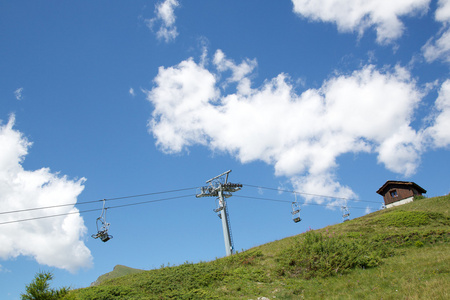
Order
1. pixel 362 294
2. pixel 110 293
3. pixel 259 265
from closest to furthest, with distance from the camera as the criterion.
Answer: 1. pixel 362 294
2. pixel 110 293
3. pixel 259 265

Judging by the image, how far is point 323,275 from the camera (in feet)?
65.7

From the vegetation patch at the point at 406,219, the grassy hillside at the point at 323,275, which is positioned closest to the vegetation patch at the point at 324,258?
the grassy hillside at the point at 323,275

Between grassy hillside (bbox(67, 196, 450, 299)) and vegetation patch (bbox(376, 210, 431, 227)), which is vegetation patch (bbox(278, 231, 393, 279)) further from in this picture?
vegetation patch (bbox(376, 210, 431, 227))

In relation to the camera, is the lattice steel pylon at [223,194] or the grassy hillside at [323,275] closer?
the grassy hillside at [323,275]

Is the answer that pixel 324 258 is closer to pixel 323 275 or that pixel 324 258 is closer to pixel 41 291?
pixel 323 275

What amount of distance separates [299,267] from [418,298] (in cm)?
889

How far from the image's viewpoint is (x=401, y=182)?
60.7 metres

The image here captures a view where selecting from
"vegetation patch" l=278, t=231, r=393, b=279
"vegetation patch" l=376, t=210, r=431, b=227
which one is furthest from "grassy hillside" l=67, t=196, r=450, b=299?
"vegetation patch" l=376, t=210, r=431, b=227

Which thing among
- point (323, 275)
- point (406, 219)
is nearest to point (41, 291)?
point (323, 275)

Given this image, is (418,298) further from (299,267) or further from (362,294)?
(299,267)

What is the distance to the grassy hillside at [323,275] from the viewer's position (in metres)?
16.3

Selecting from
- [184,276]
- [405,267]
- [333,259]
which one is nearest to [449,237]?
[405,267]

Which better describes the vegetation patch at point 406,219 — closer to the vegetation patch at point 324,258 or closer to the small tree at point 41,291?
the vegetation patch at point 324,258

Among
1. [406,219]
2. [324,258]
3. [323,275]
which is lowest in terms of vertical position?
[323,275]
